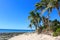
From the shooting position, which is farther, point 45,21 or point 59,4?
point 45,21

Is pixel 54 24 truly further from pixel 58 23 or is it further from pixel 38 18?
pixel 38 18

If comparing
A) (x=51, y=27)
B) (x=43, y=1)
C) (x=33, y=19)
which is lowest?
(x=51, y=27)

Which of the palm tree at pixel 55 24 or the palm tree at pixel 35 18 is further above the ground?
the palm tree at pixel 35 18

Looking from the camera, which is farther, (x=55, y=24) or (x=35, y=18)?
(x=35, y=18)

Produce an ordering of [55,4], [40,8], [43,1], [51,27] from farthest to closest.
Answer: [40,8] < [43,1] < [51,27] < [55,4]

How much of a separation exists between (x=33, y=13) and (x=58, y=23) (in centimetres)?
1052

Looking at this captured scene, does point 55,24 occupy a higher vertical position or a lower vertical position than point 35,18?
lower

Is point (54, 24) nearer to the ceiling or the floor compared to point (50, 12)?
nearer to the floor

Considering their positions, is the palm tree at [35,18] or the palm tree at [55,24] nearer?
the palm tree at [55,24]

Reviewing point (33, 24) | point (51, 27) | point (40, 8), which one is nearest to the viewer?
point (51, 27)

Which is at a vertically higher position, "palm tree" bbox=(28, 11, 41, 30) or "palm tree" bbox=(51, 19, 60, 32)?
"palm tree" bbox=(28, 11, 41, 30)

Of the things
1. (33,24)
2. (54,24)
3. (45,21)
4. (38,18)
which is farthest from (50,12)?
(33,24)

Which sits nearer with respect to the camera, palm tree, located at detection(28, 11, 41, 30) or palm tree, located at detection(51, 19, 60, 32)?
palm tree, located at detection(51, 19, 60, 32)

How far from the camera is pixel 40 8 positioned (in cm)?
4569
